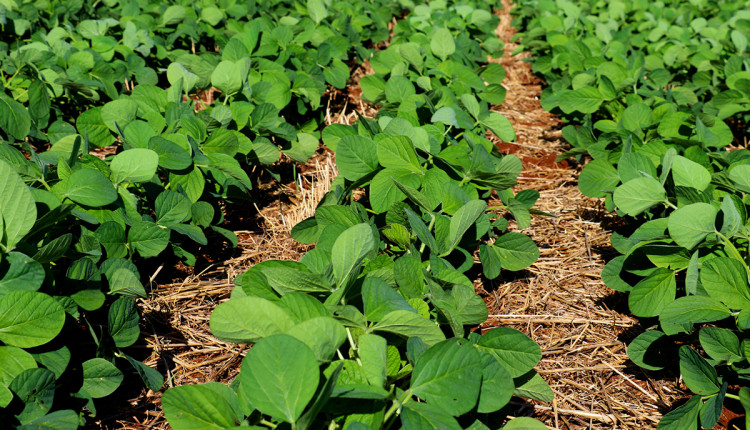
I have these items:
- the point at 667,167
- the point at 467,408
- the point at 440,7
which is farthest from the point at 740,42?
the point at 467,408

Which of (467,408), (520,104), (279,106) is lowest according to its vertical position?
(520,104)

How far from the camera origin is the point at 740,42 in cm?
334

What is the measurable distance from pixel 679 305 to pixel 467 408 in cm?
71

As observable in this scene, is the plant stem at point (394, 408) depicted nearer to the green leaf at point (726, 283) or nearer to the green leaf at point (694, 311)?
the green leaf at point (694, 311)

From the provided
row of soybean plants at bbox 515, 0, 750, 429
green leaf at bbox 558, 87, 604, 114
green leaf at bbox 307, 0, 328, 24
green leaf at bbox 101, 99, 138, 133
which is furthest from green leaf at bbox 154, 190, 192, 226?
green leaf at bbox 307, 0, 328, 24

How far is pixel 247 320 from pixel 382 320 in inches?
9.4

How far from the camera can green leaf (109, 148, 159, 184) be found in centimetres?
161

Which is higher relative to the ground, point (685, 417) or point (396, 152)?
point (396, 152)

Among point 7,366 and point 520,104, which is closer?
point 7,366

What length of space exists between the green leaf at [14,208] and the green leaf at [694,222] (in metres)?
1.48

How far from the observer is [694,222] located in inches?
56.4

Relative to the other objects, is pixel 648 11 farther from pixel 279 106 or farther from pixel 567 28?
pixel 279 106

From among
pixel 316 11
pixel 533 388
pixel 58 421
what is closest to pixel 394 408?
pixel 533 388

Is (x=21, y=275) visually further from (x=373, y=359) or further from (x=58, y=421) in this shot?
(x=373, y=359)
